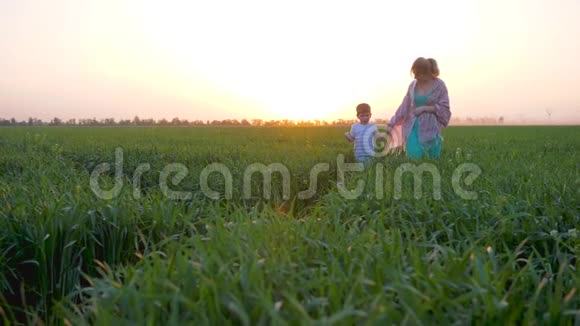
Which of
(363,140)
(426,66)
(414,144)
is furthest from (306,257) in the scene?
(363,140)

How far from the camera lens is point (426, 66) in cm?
619

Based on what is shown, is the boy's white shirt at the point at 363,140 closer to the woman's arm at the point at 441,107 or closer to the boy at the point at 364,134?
the boy at the point at 364,134

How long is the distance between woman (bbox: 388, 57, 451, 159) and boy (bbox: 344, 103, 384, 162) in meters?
0.34

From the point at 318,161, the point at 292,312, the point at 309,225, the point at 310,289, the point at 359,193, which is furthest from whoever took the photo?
the point at 318,161

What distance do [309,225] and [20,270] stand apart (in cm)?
170

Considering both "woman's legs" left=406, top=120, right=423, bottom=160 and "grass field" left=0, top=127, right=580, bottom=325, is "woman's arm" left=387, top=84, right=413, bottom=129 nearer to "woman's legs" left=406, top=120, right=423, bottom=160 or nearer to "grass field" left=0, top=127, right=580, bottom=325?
"woman's legs" left=406, top=120, right=423, bottom=160

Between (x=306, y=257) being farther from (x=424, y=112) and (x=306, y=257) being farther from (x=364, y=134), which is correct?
(x=364, y=134)

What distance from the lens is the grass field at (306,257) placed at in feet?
4.94

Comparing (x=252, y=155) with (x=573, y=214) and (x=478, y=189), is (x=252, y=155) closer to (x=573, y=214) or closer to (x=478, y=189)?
(x=478, y=189)

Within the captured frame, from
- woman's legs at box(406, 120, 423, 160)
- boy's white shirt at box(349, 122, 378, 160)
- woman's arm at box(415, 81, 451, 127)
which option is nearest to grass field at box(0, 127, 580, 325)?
woman's arm at box(415, 81, 451, 127)

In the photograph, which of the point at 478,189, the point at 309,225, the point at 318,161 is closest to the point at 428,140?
the point at 318,161

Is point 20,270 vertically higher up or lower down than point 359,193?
lower down

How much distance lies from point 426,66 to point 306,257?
4.79 m

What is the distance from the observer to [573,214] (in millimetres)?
3062
